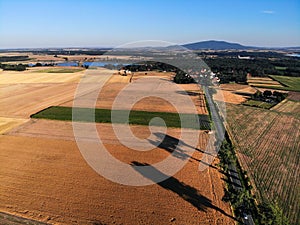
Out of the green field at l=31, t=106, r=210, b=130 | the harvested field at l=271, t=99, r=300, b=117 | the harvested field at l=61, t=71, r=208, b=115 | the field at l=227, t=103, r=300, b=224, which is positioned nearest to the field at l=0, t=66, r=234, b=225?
the green field at l=31, t=106, r=210, b=130

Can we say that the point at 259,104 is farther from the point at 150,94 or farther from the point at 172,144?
the point at 172,144

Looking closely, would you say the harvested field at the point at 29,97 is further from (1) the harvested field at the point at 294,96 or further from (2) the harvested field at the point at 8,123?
(1) the harvested field at the point at 294,96

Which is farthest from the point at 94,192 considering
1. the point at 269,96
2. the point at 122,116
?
the point at 269,96

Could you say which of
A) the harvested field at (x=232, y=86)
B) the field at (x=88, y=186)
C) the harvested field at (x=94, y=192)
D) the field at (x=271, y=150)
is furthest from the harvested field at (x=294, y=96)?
the harvested field at (x=94, y=192)

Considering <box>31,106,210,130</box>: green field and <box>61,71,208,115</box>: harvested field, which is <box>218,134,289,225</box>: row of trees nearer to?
<box>31,106,210,130</box>: green field

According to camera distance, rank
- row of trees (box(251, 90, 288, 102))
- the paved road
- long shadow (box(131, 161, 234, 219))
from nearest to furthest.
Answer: the paved road, long shadow (box(131, 161, 234, 219)), row of trees (box(251, 90, 288, 102))

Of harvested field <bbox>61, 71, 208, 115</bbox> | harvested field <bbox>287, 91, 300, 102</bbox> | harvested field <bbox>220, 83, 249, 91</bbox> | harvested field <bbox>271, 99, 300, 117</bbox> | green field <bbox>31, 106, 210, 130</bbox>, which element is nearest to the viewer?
green field <bbox>31, 106, 210, 130</bbox>

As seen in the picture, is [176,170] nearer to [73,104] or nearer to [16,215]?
[16,215]
